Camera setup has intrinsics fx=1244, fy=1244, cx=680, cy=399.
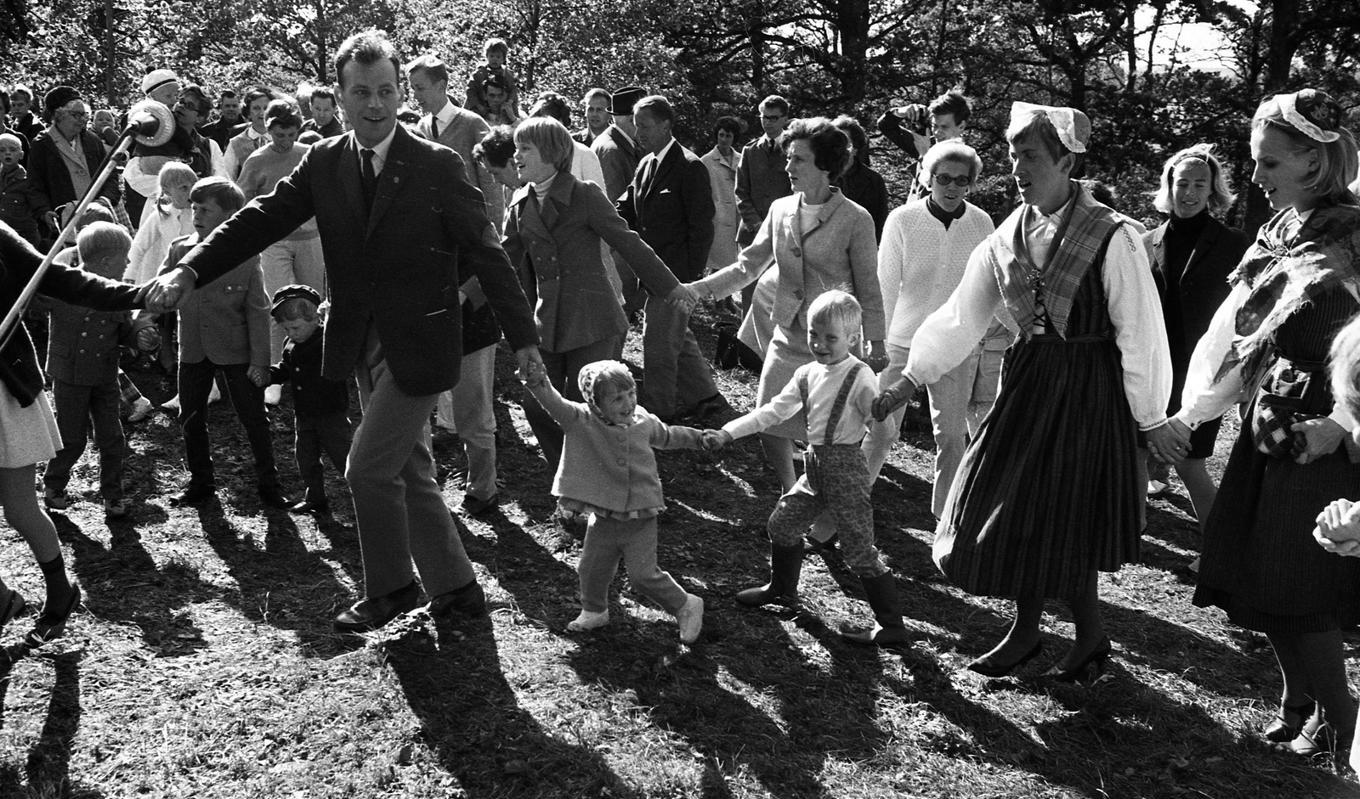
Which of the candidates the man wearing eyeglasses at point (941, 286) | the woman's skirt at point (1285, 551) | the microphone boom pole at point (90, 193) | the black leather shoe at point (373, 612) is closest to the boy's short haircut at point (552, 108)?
the man wearing eyeglasses at point (941, 286)

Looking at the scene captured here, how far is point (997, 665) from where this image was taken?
4.86 m

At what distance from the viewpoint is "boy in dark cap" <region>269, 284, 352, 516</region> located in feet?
21.4

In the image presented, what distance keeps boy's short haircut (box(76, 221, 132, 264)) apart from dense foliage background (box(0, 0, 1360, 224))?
982cm

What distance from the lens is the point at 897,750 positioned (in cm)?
437

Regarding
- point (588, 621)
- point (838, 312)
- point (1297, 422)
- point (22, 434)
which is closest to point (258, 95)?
point (22, 434)

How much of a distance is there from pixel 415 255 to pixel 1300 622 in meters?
3.37

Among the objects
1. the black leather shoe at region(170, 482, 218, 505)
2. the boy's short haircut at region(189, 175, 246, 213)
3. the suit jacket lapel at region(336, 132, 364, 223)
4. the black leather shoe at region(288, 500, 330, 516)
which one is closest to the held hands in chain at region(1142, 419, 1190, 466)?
the suit jacket lapel at region(336, 132, 364, 223)

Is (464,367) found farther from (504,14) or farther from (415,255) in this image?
(504,14)

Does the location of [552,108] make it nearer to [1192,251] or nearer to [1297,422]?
[1192,251]

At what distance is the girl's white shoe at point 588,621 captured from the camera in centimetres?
516

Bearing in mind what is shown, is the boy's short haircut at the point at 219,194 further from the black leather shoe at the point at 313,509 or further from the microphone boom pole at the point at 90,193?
the black leather shoe at the point at 313,509

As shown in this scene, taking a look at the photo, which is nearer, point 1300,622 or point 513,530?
point 1300,622

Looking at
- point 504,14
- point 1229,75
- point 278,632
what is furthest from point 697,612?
point 1229,75

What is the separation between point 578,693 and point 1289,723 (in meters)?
2.60
